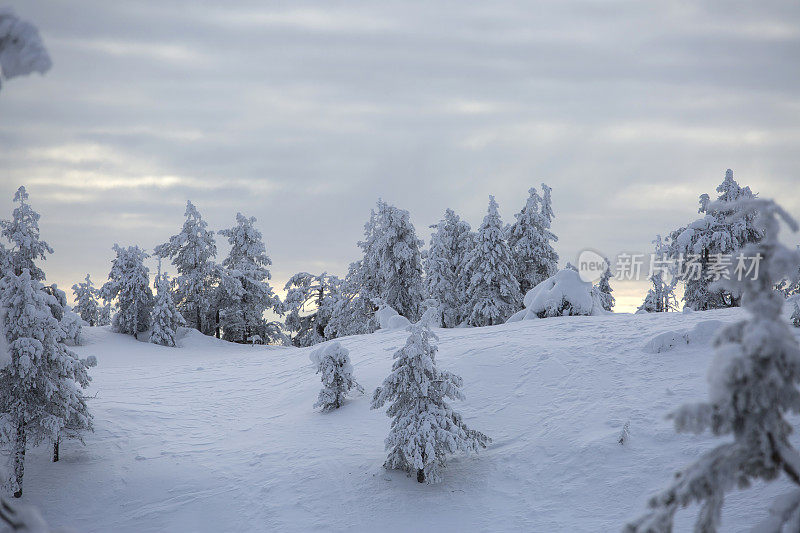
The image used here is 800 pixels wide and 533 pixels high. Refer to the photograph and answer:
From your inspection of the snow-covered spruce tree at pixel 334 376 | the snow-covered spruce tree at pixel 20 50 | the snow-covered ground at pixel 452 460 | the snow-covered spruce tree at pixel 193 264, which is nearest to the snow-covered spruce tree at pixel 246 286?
the snow-covered spruce tree at pixel 193 264

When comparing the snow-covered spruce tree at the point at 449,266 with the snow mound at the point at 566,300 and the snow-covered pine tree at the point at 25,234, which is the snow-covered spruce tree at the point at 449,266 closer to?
the snow mound at the point at 566,300

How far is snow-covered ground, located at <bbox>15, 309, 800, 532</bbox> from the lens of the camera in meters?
13.0

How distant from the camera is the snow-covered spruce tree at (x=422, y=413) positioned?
1376cm

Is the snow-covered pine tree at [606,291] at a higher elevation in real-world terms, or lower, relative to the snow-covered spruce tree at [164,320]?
higher

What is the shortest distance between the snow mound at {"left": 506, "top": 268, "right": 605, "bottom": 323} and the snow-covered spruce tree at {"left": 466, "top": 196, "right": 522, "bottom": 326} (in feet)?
31.6

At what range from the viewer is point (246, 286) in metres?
45.0

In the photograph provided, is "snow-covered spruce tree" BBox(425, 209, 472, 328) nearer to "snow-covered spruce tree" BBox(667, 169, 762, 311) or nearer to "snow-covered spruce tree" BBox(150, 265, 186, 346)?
"snow-covered spruce tree" BBox(667, 169, 762, 311)

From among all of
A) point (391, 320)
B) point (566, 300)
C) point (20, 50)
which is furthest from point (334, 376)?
point (20, 50)

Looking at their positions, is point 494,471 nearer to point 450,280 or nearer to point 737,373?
point 737,373

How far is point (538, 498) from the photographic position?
13.0m

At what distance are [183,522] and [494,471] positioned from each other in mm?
7026

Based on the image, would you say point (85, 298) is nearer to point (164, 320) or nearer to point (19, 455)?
point (164, 320)

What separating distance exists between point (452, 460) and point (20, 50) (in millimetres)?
13044

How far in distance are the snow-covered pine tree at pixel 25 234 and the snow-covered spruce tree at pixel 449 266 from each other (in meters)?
24.0
